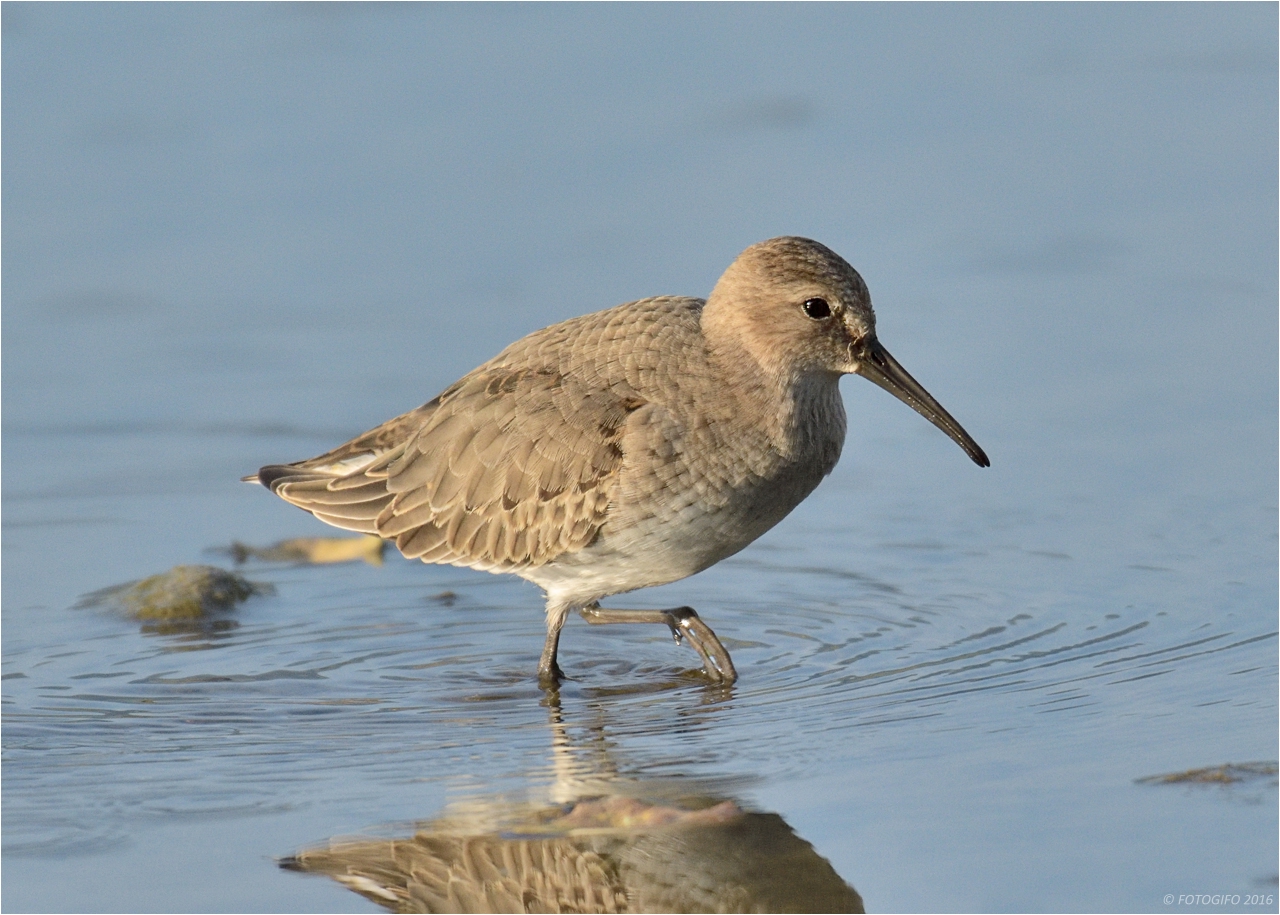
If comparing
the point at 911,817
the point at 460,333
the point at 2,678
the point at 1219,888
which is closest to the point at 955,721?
the point at 911,817

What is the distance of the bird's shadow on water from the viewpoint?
5.95 metres

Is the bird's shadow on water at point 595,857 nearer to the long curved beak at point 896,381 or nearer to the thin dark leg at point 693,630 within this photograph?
the thin dark leg at point 693,630

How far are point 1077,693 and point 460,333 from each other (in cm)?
513

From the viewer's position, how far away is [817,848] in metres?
6.16

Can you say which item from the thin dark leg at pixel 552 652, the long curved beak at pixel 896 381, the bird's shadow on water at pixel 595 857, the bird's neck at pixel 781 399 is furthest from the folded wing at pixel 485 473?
the bird's shadow on water at pixel 595 857

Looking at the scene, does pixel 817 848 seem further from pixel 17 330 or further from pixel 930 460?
pixel 17 330

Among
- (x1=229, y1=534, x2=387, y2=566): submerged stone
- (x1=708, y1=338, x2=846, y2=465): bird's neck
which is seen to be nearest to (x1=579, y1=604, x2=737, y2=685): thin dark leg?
(x1=708, y1=338, x2=846, y2=465): bird's neck

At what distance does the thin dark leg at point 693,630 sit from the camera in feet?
26.9

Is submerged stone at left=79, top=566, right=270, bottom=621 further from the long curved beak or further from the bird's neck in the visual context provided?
the long curved beak

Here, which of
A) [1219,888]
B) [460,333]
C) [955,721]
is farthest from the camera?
[460,333]

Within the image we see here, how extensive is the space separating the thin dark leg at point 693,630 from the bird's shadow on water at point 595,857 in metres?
1.40

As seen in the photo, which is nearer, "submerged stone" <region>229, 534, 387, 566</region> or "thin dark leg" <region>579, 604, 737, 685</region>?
"thin dark leg" <region>579, 604, 737, 685</region>

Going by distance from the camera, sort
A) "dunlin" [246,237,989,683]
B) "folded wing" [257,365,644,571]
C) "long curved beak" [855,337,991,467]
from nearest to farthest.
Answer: "dunlin" [246,237,989,683] → "folded wing" [257,365,644,571] → "long curved beak" [855,337,991,467]

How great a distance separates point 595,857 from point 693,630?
2334 millimetres
